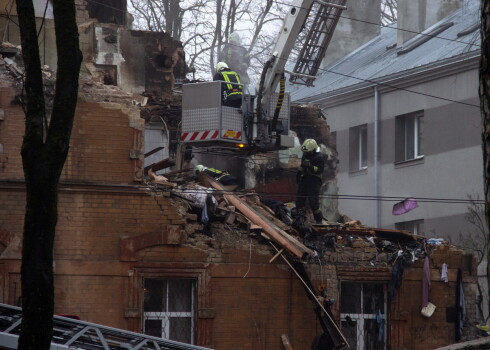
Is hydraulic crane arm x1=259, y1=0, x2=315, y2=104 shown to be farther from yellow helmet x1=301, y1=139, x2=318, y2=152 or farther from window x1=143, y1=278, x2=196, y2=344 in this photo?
window x1=143, y1=278, x2=196, y2=344

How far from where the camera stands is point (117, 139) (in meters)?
16.4

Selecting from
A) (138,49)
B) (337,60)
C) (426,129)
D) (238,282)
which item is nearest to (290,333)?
(238,282)

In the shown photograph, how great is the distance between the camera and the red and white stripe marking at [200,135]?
1896 centimetres

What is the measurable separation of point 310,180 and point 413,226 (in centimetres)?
1021

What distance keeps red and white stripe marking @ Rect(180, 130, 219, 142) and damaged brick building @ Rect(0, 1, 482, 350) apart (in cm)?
95

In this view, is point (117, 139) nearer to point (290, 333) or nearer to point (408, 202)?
point (290, 333)

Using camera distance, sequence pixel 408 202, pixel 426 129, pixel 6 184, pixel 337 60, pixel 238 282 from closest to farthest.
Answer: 1. pixel 6 184
2. pixel 238 282
3. pixel 408 202
4. pixel 426 129
5. pixel 337 60

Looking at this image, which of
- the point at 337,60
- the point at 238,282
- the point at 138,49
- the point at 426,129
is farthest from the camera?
the point at 337,60

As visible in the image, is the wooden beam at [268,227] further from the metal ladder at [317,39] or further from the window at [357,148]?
the window at [357,148]

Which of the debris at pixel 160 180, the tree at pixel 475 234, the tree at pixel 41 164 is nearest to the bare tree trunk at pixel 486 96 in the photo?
the tree at pixel 41 164

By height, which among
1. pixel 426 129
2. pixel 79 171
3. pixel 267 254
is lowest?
pixel 267 254

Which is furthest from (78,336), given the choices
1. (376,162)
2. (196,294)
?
(376,162)

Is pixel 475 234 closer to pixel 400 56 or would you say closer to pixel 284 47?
pixel 400 56

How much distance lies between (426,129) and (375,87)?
2.55m
